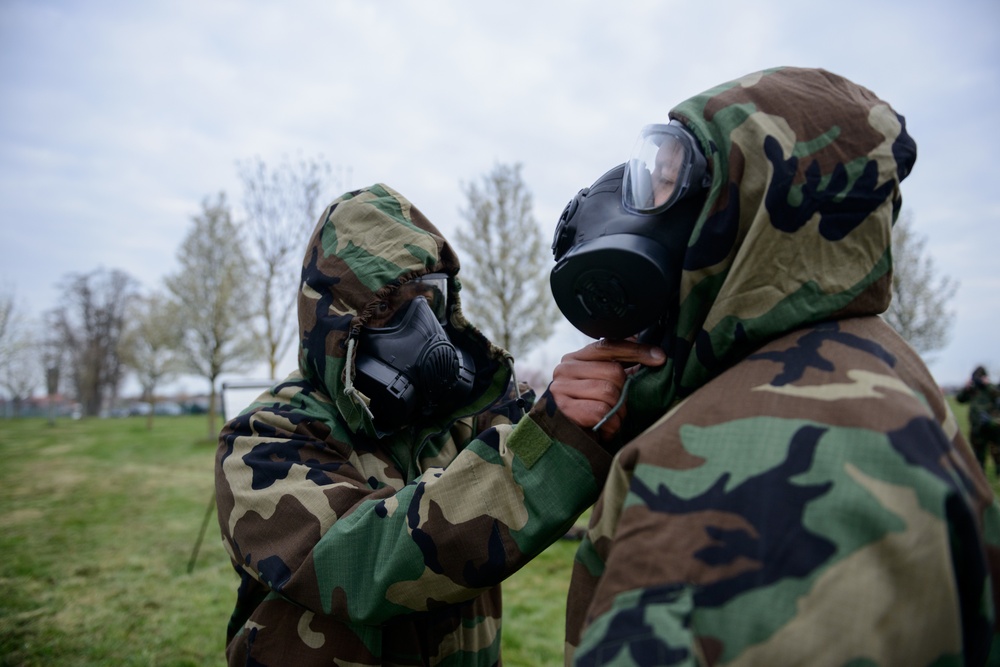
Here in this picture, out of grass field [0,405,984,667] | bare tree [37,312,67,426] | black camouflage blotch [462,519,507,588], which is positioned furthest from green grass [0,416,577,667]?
bare tree [37,312,67,426]

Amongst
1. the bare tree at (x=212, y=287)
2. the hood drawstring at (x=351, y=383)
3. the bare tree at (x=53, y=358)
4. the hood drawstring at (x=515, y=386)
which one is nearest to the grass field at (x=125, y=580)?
the hood drawstring at (x=515, y=386)

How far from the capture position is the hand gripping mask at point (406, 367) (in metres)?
2.14

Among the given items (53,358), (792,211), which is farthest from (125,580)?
(53,358)

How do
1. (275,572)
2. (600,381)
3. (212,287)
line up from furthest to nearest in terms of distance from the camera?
(212,287) < (275,572) < (600,381)

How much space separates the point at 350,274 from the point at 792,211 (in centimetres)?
158

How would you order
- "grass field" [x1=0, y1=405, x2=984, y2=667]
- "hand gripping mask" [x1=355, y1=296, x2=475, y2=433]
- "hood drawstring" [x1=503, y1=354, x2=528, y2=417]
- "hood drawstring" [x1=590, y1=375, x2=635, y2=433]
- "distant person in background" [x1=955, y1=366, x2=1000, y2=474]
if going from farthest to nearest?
"distant person in background" [x1=955, y1=366, x2=1000, y2=474] → "grass field" [x1=0, y1=405, x2=984, y2=667] → "hood drawstring" [x1=503, y1=354, x2=528, y2=417] → "hand gripping mask" [x1=355, y1=296, x2=475, y2=433] → "hood drawstring" [x1=590, y1=375, x2=635, y2=433]

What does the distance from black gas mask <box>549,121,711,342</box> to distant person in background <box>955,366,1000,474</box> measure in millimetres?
13677

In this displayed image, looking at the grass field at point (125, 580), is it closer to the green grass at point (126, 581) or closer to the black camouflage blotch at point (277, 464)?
the green grass at point (126, 581)

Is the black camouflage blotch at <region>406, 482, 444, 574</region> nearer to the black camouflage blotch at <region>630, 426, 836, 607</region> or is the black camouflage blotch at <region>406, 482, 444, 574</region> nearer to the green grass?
the black camouflage blotch at <region>630, 426, 836, 607</region>

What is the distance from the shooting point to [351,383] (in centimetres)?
203

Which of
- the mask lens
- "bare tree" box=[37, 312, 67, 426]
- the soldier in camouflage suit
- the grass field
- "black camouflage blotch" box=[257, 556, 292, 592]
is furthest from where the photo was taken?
"bare tree" box=[37, 312, 67, 426]

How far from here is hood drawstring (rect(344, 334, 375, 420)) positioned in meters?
2.01

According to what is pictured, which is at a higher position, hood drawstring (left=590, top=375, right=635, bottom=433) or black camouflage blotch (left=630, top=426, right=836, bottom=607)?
hood drawstring (left=590, top=375, right=635, bottom=433)

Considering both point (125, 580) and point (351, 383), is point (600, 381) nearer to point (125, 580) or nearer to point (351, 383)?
point (351, 383)
